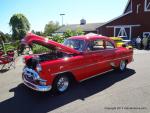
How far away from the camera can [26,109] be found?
4.69 metres

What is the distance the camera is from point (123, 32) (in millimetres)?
24875

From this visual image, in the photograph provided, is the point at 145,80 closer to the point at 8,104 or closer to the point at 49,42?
the point at 49,42

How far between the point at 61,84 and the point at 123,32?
2090 cm

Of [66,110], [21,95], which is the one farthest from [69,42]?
[66,110]

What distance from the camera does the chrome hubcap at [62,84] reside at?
18.5ft

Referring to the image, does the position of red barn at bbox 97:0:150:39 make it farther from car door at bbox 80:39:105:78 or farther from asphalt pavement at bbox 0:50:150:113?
car door at bbox 80:39:105:78

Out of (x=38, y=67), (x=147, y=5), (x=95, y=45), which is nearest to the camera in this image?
(x=38, y=67)

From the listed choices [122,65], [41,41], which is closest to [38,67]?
[41,41]

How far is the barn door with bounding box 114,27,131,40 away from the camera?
966 inches

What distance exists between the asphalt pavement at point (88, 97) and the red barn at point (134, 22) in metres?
18.2

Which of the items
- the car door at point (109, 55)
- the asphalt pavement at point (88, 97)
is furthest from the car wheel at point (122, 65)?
the asphalt pavement at point (88, 97)

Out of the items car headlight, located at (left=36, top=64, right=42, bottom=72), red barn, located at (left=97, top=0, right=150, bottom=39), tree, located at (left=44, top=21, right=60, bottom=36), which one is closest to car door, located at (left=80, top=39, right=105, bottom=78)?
car headlight, located at (left=36, top=64, right=42, bottom=72)

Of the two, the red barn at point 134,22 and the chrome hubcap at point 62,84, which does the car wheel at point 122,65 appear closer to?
the chrome hubcap at point 62,84

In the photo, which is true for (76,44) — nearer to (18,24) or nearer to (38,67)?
(38,67)
